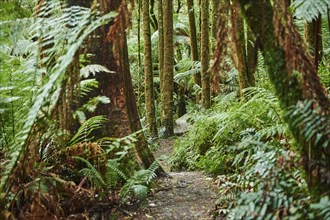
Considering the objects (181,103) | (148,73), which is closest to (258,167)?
(148,73)

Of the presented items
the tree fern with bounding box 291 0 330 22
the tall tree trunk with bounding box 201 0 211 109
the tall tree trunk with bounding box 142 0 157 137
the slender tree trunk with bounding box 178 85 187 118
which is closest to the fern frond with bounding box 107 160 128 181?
the tree fern with bounding box 291 0 330 22

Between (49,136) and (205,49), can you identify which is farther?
(205,49)

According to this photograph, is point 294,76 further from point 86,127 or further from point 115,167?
point 86,127

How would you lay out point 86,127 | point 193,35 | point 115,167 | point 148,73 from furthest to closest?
point 193,35 < point 148,73 < point 86,127 < point 115,167

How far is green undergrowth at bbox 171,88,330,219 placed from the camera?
8.38 ft

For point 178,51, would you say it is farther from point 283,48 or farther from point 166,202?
point 283,48

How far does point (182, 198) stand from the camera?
14.4 feet

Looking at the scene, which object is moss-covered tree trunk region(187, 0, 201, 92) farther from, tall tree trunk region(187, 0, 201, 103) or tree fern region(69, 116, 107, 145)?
tree fern region(69, 116, 107, 145)

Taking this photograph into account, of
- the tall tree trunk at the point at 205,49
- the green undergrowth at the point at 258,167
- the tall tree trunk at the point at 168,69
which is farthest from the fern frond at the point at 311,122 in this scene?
the tall tree trunk at the point at 168,69

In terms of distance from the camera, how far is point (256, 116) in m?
5.42

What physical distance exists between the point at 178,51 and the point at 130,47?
6.74ft

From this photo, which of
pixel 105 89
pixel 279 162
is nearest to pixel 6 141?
pixel 105 89

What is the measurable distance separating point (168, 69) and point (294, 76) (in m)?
7.56

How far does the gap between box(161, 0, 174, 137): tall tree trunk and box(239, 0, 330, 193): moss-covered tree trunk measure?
22.9ft
